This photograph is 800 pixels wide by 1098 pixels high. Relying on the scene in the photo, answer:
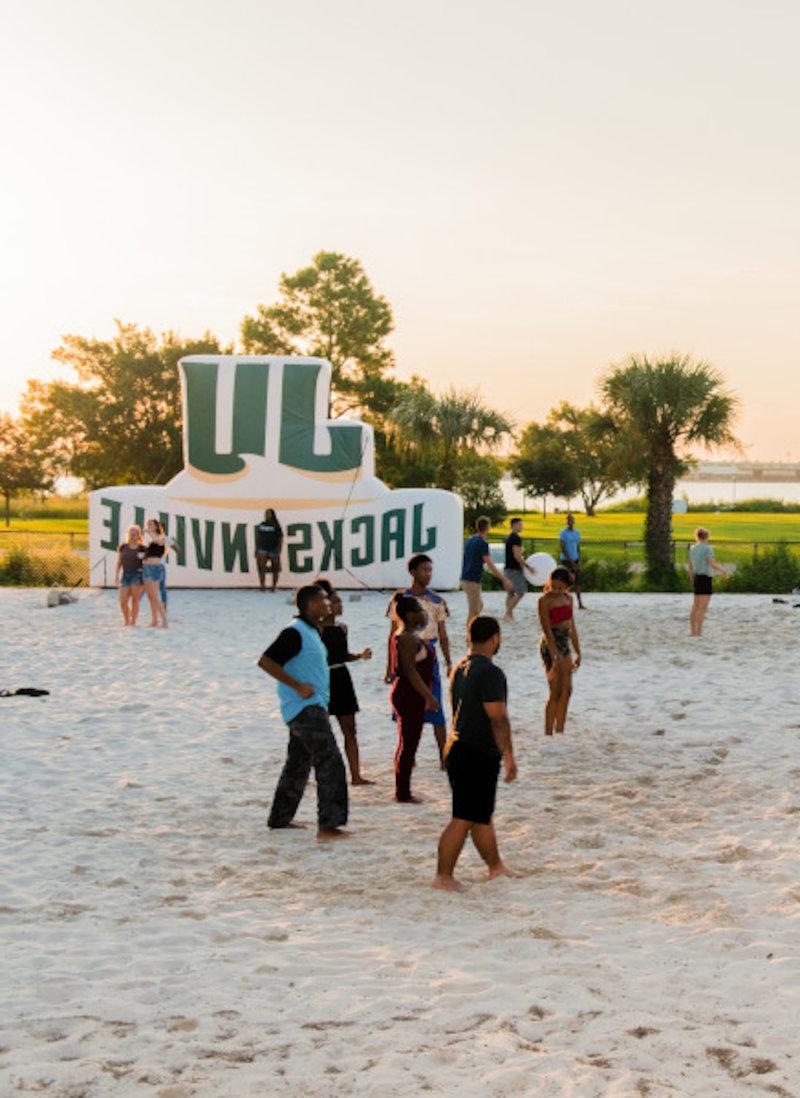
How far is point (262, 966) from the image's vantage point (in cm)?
543

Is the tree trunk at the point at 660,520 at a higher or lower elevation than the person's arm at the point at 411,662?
higher

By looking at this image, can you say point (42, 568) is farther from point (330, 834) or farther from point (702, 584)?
point (330, 834)

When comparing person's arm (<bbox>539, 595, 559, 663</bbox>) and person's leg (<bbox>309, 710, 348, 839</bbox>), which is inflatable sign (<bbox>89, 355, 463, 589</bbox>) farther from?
person's leg (<bbox>309, 710, 348, 839</bbox>)

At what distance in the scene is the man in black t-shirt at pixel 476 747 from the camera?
625 centimetres

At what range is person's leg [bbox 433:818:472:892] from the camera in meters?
6.37

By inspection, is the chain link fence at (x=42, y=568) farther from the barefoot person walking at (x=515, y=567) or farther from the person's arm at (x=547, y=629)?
the person's arm at (x=547, y=629)

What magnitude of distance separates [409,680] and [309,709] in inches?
38.0

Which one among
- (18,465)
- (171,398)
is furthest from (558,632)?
(18,465)

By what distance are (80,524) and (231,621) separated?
44.2 metres

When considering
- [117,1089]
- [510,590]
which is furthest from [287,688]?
[510,590]

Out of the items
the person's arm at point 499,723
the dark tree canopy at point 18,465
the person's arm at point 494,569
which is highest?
the dark tree canopy at point 18,465

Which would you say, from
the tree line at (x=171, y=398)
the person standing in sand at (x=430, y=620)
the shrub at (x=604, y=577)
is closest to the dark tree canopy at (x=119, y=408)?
the tree line at (x=171, y=398)

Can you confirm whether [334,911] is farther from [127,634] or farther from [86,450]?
[86,450]

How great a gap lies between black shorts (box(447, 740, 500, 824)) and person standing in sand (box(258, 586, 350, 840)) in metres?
1.18
